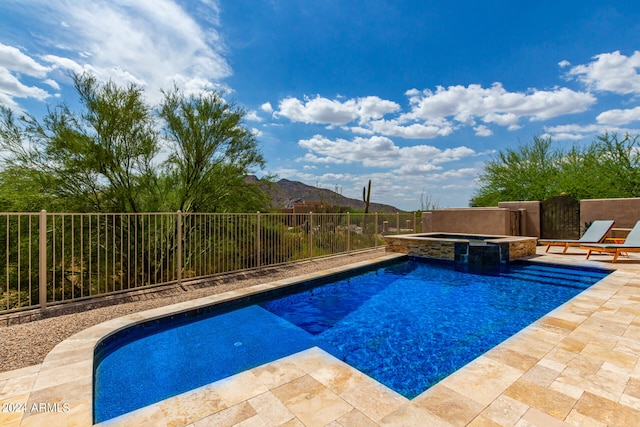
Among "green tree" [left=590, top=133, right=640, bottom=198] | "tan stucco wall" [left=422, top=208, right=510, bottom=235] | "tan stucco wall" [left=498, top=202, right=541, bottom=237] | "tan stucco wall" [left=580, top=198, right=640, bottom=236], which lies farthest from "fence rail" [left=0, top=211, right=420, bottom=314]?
"green tree" [left=590, top=133, right=640, bottom=198]

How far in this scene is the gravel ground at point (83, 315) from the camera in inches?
110

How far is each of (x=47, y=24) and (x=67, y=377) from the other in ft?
21.8

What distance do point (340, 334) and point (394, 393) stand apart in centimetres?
169

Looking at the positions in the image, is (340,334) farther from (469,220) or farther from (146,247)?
(469,220)

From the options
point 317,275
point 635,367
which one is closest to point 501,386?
point 635,367

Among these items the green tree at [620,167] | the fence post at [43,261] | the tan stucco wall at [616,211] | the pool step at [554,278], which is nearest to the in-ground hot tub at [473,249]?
the pool step at [554,278]

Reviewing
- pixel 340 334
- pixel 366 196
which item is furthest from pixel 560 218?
pixel 340 334

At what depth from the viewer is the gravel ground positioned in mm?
2796

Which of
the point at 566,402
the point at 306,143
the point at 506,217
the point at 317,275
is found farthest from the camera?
the point at 306,143

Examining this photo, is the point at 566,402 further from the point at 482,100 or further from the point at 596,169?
the point at 596,169

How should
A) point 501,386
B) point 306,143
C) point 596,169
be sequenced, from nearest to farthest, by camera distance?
point 501,386 < point 596,169 < point 306,143

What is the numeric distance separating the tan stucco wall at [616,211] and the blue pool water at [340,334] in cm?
553

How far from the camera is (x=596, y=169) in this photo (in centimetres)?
1329

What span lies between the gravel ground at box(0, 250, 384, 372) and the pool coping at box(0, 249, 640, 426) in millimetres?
236
